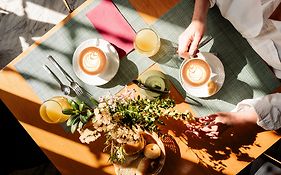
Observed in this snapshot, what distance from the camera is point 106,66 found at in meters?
1.87

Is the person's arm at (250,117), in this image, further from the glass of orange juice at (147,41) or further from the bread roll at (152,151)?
the glass of orange juice at (147,41)

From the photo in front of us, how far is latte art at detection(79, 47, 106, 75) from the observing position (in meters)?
1.87

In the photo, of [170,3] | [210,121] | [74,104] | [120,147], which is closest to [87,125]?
[74,104]

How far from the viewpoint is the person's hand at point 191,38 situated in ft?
5.98

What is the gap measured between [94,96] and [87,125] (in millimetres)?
140

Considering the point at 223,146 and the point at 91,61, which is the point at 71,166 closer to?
the point at 91,61

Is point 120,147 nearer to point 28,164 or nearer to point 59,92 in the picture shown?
point 59,92

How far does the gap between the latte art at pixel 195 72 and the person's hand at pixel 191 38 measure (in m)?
0.05

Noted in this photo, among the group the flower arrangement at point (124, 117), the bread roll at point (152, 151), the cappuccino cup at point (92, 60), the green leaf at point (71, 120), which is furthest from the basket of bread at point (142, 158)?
the cappuccino cup at point (92, 60)

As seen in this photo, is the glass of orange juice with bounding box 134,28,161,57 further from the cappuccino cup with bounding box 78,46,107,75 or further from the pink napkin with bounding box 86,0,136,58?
the cappuccino cup with bounding box 78,46,107,75

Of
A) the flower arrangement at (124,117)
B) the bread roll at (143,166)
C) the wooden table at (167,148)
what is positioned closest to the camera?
the flower arrangement at (124,117)

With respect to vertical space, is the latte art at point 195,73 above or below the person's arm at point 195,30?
below

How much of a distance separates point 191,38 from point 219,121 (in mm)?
393

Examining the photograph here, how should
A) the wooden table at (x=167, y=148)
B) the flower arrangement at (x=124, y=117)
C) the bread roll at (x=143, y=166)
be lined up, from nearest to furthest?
the flower arrangement at (x=124, y=117)
the bread roll at (x=143, y=166)
the wooden table at (x=167, y=148)
